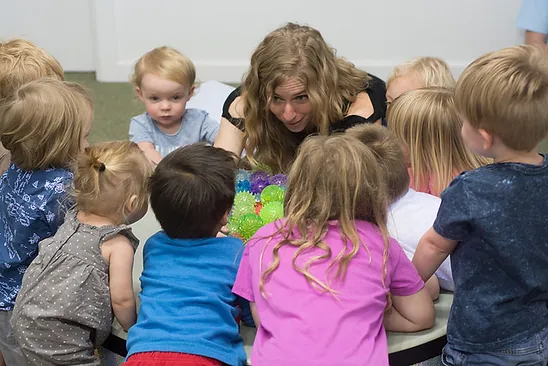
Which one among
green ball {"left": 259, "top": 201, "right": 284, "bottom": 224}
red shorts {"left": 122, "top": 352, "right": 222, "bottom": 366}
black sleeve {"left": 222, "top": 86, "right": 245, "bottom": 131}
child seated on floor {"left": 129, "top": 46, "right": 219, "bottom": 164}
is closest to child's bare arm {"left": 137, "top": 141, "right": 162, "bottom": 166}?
child seated on floor {"left": 129, "top": 46, "right": 219, "bottom": 164}

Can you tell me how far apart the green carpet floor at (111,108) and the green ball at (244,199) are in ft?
6.59

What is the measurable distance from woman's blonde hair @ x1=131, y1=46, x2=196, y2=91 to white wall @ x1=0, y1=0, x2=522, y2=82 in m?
1.90

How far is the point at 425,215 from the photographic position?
1.64 meters

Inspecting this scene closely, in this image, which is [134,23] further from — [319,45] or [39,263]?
[39,263]

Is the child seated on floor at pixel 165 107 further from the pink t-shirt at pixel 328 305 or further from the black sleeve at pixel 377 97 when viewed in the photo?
the pink t-shirt at pixel 328 305

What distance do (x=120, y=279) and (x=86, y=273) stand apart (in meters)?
0.07

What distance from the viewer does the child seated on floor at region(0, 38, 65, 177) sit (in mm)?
2068

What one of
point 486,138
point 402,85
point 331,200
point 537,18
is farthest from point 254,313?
point 537,18

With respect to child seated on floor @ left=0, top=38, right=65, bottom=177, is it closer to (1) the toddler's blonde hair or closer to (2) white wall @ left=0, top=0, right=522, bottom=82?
(1) the toddler's blonde hair

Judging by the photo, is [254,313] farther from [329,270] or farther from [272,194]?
[272,194]

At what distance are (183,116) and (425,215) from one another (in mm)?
1264

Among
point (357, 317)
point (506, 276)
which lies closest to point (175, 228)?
point (357, 317)

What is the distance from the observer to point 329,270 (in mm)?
1395

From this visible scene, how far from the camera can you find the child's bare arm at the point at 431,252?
57.4 inches
